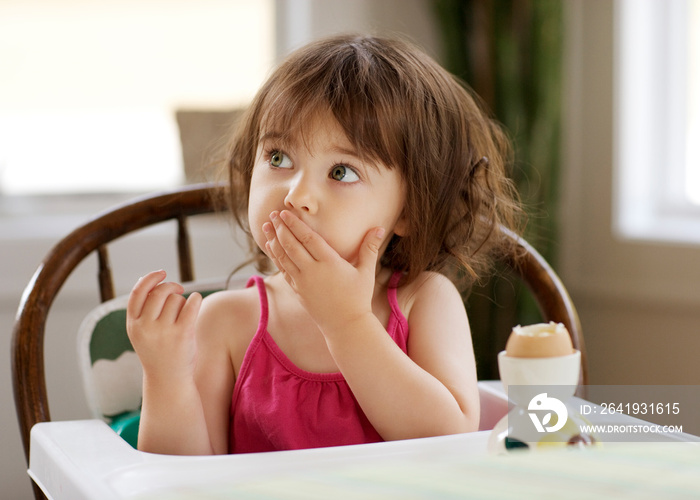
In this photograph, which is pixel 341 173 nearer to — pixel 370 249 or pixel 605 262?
pixel 370 249

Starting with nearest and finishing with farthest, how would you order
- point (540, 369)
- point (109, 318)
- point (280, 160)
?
point (540, 369) < point (280, 160) < point (109, 318)

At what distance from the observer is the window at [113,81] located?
193cm

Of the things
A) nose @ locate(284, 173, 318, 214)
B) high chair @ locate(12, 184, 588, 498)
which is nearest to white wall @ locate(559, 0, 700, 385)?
high chair @ locate(12, 184, 588, 498)

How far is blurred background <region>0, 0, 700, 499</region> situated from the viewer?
1878mm

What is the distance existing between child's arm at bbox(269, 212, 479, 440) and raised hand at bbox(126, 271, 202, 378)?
0.09 m

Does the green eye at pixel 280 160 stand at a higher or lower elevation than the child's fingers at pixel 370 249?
higher

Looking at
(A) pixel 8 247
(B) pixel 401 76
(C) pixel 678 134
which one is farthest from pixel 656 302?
(A) pixel 8 247

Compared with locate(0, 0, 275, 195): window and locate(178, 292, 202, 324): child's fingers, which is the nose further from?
locate(0, 0, 275, 195): window

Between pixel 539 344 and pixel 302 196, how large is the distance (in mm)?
321

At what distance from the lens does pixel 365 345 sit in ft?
2.34

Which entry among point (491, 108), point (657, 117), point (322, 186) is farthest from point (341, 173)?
point (657, 117)

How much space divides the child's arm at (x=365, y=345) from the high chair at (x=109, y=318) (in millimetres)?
128

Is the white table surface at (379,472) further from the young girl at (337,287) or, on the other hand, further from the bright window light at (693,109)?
the bright window light at (693,109)

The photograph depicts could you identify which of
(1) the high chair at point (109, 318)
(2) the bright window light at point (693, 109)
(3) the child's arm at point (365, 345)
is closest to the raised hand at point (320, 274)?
(3) the child's arm at point (365, 345)
